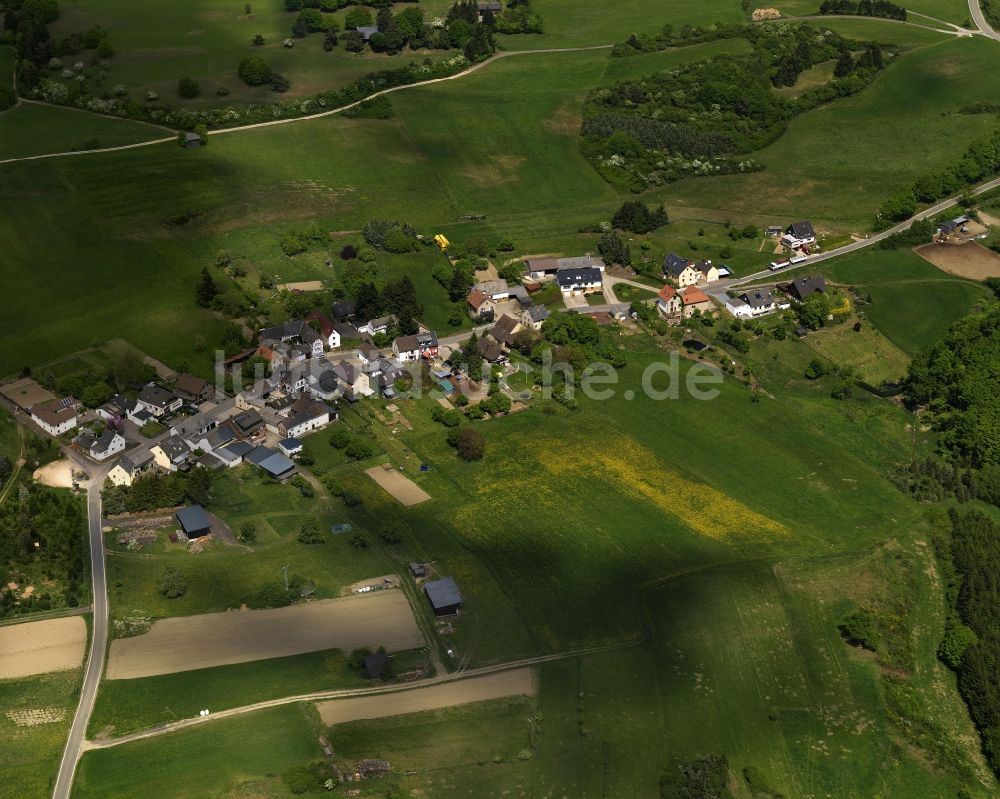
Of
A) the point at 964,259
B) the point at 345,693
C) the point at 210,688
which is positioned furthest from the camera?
the point at 964,259

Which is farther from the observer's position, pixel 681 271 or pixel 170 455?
pixel 681 271

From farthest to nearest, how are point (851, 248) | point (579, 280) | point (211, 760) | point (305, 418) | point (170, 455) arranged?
point (851, 248) → point (579, 280) → point (305, 418) → point (170, 455) → point (211, 760)

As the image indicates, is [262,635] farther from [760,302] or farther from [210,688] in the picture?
[760,302]

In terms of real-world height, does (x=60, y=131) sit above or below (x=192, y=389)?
above

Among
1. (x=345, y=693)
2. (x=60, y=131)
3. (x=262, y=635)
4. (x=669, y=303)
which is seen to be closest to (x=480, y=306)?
(x=669, y=303)

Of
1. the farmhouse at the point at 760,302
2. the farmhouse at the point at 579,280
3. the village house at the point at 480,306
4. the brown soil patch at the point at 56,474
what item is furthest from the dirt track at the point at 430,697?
the farmhouse at the point at 760,302

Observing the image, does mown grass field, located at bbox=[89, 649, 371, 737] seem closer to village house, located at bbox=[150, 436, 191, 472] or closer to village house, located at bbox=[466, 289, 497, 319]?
village house, located at bbox=[150, 436, 191, 472]

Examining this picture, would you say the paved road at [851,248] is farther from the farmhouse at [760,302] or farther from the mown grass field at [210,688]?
the mown grass field at [210,688]
